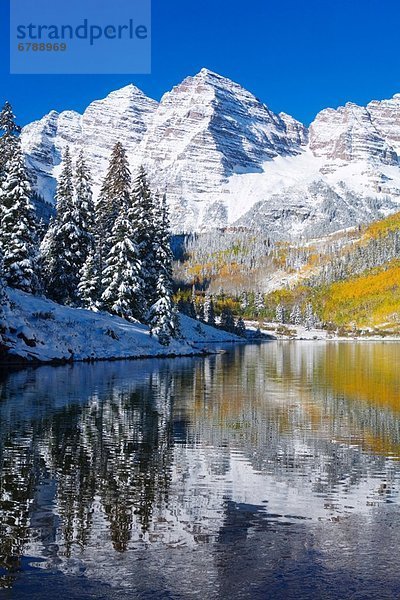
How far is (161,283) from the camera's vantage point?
68.6m

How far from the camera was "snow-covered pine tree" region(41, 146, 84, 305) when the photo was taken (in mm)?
67188

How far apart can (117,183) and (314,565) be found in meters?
69.6

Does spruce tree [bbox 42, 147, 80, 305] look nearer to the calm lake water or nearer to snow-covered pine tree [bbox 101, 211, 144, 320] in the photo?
snow-covered pine tree [bbox 101, 211, 144, 320]

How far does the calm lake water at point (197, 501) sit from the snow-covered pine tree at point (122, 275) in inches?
1555

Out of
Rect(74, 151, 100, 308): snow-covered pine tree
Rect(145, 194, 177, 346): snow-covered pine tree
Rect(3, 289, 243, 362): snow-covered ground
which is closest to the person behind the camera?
Rect(3, 289, 243, 362): snow-covered ground

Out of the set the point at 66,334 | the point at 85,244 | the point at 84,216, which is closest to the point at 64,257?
the point at 85,244

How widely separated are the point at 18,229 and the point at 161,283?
18.2 m

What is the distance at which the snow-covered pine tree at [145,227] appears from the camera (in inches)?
2849

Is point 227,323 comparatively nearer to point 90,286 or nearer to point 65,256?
point 65,256

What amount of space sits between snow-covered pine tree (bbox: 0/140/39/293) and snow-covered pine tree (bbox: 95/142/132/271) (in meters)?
15.0

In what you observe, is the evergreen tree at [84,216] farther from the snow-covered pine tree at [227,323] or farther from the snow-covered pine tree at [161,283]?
the snow-covered pine tree at [227,323]

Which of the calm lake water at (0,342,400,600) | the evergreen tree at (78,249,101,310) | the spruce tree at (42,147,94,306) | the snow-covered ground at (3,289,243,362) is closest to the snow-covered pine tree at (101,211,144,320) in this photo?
the evergreen tree at (78,249,101,310)

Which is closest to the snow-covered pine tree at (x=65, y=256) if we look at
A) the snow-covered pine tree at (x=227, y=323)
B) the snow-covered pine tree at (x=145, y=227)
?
the snow-covered pine tree at (x=145, y=227)

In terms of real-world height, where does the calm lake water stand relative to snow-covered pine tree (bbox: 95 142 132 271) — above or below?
below
